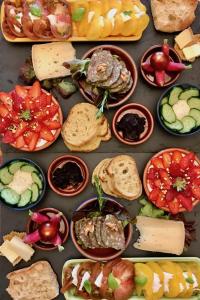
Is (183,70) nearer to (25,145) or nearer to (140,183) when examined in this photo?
(140,183)

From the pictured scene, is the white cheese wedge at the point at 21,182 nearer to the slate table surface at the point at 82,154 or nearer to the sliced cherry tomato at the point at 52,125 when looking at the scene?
the slate table surface at the point at 82,154

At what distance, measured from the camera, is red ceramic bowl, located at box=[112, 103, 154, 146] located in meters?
2.73

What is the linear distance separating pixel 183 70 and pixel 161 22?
28 centimetres

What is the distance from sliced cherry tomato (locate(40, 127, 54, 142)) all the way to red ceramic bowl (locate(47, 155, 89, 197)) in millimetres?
124

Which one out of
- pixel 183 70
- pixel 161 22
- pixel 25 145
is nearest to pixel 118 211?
pixel 25 145

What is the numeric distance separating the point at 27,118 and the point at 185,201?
2.90ft

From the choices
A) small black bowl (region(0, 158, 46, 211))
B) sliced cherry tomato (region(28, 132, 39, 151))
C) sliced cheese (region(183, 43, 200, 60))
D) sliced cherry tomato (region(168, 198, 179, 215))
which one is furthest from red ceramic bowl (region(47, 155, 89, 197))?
sliced cheese (region(183, 43, 200, 60))

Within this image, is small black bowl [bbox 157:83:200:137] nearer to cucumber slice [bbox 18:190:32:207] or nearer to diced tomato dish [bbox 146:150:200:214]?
diced tomato dish [bbox 146:150:200:214]

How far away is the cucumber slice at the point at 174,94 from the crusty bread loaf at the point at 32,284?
3.50 feet

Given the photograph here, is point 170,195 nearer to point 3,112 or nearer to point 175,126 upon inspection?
point 175,126

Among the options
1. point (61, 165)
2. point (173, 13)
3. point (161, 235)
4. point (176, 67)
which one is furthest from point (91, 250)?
point (173, 13)

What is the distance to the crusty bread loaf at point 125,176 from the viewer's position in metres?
2.64

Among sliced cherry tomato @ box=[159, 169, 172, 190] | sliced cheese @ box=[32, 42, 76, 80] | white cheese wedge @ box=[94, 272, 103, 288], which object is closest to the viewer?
white cheese wedge @ box=[94, 272, 103, 288]

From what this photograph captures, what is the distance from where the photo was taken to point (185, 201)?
2623 millimetres
